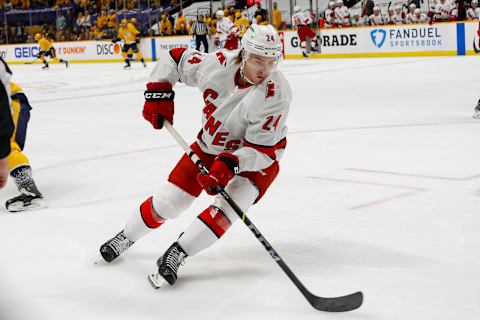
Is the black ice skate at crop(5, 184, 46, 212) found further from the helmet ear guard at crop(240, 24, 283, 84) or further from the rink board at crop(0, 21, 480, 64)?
the rink board at crop(0, 21, 480, 64)

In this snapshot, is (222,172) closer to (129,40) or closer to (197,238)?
(197,238)

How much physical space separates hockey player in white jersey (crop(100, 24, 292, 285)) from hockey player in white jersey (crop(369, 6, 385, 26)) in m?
14.0

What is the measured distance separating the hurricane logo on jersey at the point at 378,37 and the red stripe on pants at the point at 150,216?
13.9 meters

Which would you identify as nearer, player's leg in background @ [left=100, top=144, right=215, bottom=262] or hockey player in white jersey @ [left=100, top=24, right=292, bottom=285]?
hockey player in white jersey @ [left=100, top=24, right=292, bottom=285]

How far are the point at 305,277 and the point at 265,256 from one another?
0.29 m

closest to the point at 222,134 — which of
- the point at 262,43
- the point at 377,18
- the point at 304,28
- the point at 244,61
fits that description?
the point at 244,61

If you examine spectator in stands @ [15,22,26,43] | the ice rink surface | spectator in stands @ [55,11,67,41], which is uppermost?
spectator in stands @ [55,11,67,41]

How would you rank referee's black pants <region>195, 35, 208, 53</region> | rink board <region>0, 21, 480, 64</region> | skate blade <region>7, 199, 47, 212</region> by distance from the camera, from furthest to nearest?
referee's black pants <region>195, 35, 208, 53</region> < rink board <region>0, 21, 480, 64</region> < skate blade <region>7, 199, 47, 212</region>

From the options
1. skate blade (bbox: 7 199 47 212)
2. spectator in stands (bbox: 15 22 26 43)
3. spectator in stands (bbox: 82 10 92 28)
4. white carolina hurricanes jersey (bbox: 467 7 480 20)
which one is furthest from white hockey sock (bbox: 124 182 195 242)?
spectator in stands (bbox: 15 22 26 43)

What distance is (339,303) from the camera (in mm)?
2197

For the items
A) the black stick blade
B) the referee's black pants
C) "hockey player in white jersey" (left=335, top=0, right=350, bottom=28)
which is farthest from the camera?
the referee's black pants

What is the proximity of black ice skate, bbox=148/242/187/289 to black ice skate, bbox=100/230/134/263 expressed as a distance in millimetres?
267

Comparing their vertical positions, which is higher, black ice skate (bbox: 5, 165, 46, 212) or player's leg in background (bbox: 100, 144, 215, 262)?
player's leg in background (bbox: 100, 144, 215, 262)

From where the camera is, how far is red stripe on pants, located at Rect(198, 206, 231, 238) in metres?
2.44
